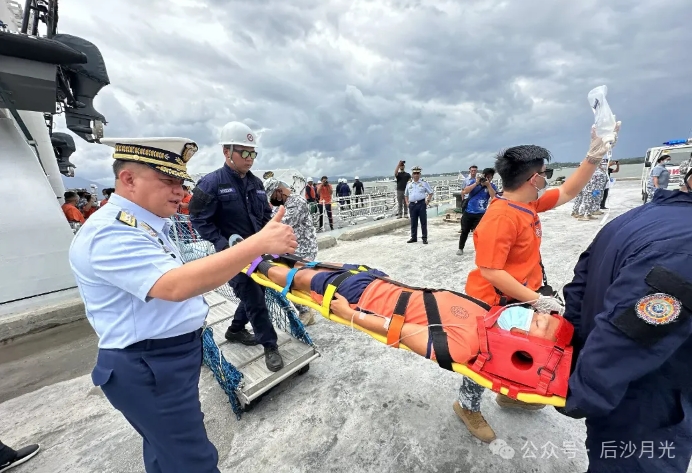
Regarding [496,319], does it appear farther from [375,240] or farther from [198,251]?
[375,240]

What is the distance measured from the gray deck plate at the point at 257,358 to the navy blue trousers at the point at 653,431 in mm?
2212

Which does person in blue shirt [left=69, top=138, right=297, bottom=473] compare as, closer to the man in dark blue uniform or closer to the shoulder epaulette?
the shoulder epaulette

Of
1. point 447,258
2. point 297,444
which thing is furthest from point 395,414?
A: point 447,258

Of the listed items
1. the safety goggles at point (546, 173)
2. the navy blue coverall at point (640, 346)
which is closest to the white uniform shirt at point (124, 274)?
the navy blue coverall at point (640, 346)

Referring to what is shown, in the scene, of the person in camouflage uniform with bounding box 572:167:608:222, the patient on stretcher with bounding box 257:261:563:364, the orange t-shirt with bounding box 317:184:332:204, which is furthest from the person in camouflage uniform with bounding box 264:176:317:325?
the person in camouflage uniform with bounding box 572:167:608:222

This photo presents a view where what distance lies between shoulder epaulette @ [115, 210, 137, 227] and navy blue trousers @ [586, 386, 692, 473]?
2043 mm

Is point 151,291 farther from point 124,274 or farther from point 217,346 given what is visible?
point 217,346

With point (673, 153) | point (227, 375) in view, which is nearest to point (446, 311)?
point (227, 375)

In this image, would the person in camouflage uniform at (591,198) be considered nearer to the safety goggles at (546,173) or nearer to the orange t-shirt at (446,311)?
the safety goggles at (546,173)

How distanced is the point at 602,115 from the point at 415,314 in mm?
1933

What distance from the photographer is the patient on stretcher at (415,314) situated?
1357mm

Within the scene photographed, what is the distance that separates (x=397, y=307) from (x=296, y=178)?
345 cm

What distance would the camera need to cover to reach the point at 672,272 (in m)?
0.80

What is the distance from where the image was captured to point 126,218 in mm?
1130
